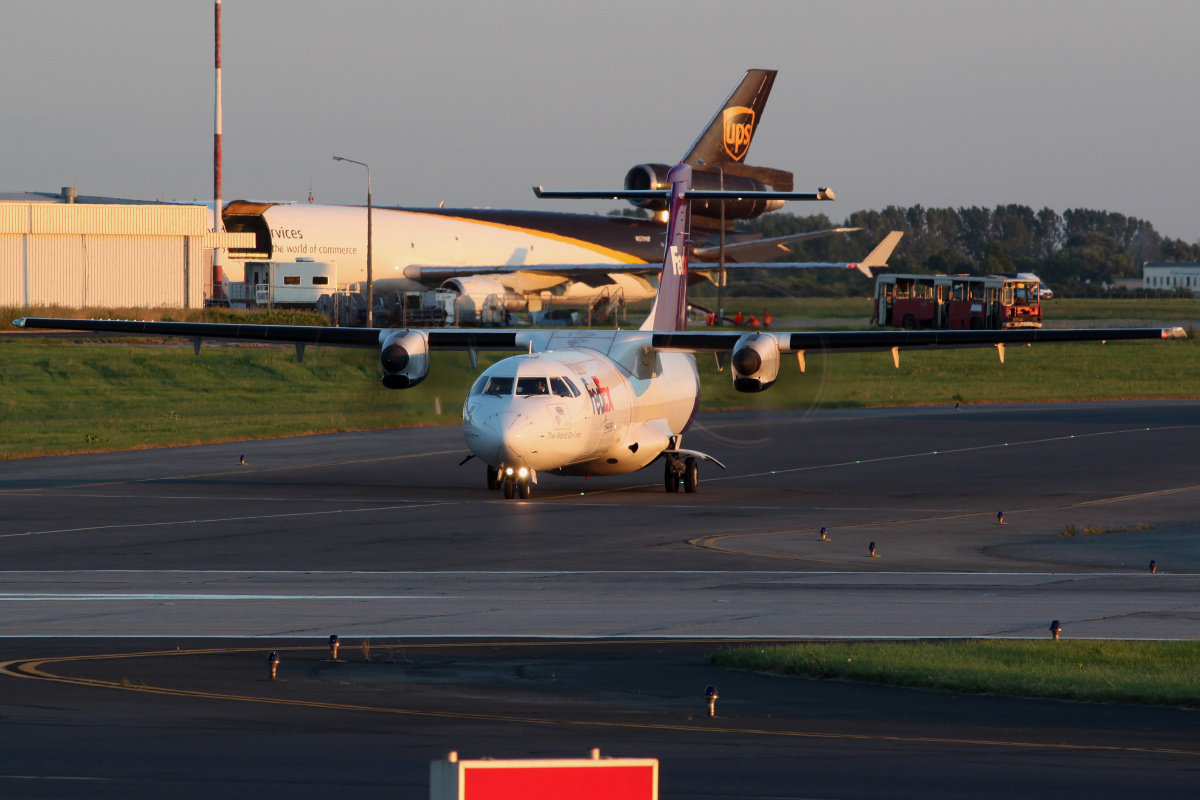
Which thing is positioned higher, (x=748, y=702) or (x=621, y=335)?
(x=621, y=335)

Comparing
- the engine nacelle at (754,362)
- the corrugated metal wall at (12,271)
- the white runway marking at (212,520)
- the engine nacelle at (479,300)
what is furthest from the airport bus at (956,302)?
the white runway marking at (212,520)

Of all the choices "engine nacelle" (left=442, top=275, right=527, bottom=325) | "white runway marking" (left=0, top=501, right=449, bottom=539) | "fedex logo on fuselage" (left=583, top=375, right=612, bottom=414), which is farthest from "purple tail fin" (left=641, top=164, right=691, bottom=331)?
"engine nacelle" (left=442, top=275, right=527, bottom=325)

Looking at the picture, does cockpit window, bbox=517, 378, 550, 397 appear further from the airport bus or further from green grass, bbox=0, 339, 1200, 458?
the airport bus

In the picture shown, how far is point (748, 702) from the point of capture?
37.9 ft

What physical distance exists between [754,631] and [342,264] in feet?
194

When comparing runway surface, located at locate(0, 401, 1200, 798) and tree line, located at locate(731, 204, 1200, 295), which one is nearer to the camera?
runway surface, located at locate(0, 401, 1200, 798)

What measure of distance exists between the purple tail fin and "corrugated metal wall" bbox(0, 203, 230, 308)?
43215 mm

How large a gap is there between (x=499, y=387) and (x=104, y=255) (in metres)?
49.3

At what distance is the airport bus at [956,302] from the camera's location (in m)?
77.2

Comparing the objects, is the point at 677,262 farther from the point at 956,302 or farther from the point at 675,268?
the point at 956,302

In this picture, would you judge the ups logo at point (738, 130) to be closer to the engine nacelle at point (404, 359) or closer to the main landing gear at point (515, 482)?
the engine nacelle at point (404, 359)

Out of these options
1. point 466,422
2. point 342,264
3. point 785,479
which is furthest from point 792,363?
point 342,264

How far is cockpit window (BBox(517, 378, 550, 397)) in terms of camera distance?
26.1 metres

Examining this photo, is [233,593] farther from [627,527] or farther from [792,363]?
[792,363]
